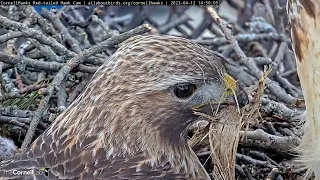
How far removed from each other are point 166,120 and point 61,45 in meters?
0.71

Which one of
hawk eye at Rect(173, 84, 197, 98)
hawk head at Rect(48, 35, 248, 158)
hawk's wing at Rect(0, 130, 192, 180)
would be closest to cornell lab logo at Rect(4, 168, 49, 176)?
hawk's wing at Rect(0, 130, 192, 180)

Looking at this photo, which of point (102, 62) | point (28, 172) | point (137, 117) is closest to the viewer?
point (28, 172)

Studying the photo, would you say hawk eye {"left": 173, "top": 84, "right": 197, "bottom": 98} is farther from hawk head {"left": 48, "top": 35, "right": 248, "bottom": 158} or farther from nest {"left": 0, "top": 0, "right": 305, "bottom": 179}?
nest {"left": 0, "top": 0, "right": 305, "bottom": 179}

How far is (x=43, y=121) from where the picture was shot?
2.92 m

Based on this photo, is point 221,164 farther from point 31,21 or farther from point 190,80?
point 31,21

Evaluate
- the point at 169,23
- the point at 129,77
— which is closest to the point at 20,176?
the point at 129,77

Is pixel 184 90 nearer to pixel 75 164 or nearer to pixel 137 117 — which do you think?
pixel 137 117

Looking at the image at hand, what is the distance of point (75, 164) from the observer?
2.45 meters

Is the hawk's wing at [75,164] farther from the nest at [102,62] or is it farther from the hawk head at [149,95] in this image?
the nest at [102,62]

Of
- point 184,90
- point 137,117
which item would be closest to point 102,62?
point 137,117

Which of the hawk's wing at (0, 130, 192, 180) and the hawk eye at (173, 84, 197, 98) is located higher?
the hawk eye at (173, 84, 197, 98)

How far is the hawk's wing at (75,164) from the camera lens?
2.40m

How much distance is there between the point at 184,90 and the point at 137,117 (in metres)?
0.20

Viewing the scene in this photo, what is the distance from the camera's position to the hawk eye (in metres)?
2.44
